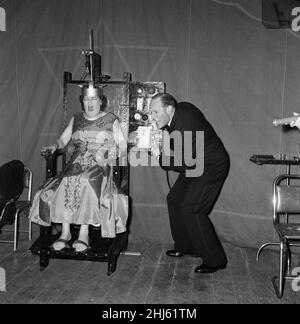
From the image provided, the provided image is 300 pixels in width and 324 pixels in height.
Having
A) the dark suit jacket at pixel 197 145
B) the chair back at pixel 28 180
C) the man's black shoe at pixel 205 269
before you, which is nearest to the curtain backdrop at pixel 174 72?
the chair back at pixel 28 180

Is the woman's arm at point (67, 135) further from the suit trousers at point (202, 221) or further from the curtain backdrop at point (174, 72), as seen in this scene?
the suit trousers at point (202, 221)

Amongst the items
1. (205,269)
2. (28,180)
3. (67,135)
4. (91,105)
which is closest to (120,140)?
(91,105)

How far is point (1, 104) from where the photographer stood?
13.3 feet

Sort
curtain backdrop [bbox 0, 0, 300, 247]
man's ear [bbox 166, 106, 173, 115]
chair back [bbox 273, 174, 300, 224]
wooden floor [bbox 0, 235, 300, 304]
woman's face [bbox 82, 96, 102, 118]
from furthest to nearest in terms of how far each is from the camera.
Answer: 1. curtain backdrop [bbox 0, 0, 300, 247]
2. woman's face [bbox 82, 96, 102, 118]
3. man's ear [bbox 166, 106, 173, 115]
4. chair back [bbox 273, 174, 300, 224]
5. wooden floor [bbox 0, 235, 300, 304]

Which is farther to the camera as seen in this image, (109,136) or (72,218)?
(109,136)

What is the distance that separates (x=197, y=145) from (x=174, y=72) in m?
1.00

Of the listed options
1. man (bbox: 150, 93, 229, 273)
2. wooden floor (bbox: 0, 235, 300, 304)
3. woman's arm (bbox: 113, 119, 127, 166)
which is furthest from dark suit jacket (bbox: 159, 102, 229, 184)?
wooden floor (bbox: 0, 235, 300, 304)

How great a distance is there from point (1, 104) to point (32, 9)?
3.34 ft

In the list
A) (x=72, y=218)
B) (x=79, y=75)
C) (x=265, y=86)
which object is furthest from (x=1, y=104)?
(x=265, y=86)

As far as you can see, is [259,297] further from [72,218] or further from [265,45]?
[265,45]

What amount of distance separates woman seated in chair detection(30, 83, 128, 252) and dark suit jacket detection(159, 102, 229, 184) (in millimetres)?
521

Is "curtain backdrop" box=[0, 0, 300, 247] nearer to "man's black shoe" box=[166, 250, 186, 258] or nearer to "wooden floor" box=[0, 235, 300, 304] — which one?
"man's black shoe" box=[166, 250, 186, 258]

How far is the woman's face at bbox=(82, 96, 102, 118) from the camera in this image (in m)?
3.33
